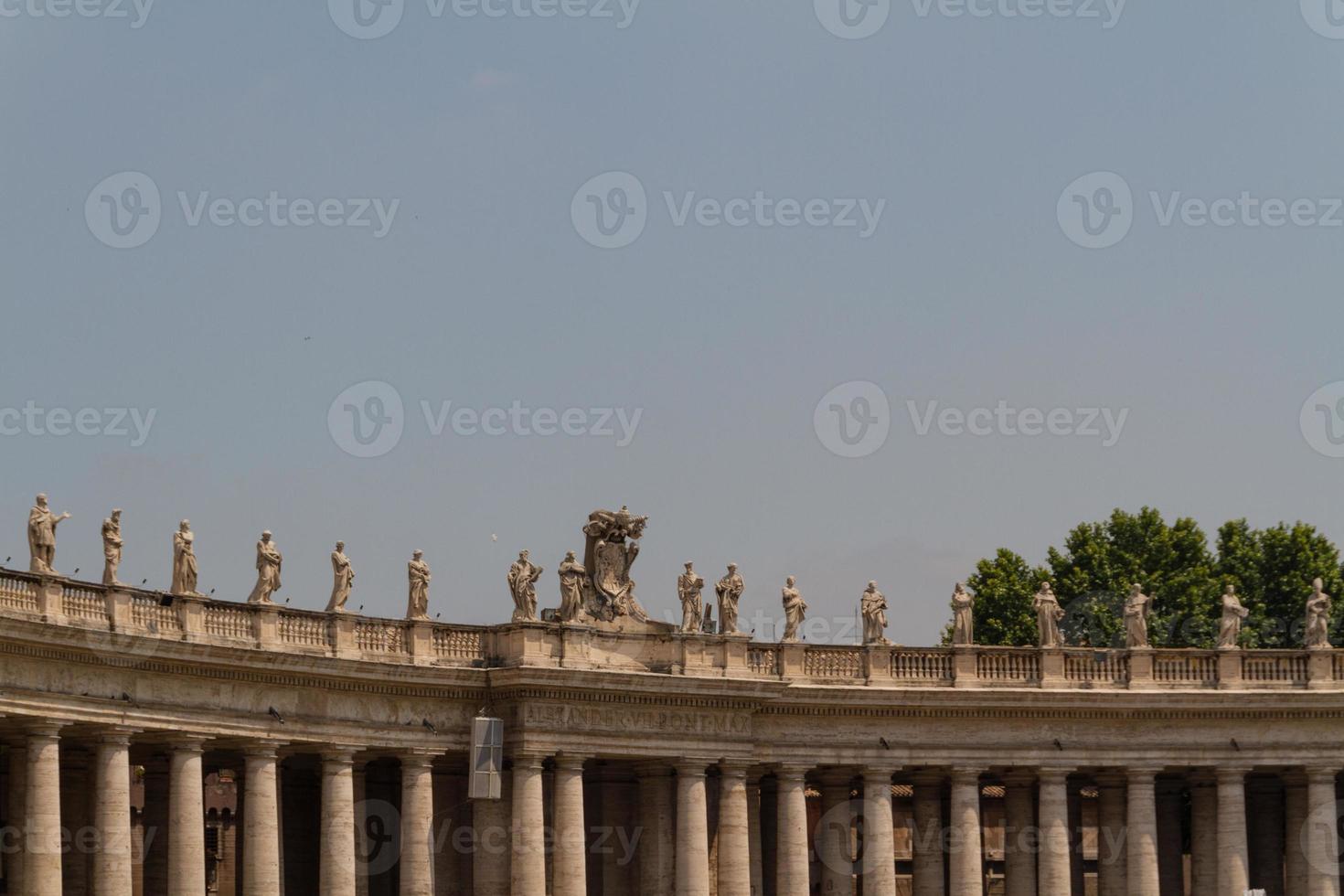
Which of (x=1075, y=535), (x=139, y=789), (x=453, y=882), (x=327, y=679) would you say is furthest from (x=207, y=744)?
(x=1075, y=535)

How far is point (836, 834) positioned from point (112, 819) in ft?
101

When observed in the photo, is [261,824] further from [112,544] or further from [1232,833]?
[1232,833]

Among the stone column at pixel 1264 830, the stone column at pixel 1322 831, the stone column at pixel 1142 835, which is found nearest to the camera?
the stone column at pixel 1142 835

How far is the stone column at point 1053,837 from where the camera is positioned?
104438mm

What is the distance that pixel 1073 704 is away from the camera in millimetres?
104438

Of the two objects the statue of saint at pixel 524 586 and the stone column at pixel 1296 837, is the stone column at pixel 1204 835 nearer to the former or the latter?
the stone column at pixel 1296 837

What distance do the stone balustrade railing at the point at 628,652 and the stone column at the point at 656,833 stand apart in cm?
388

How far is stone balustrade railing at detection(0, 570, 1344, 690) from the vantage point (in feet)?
281

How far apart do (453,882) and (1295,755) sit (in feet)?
100

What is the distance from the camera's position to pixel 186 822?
87688 mm

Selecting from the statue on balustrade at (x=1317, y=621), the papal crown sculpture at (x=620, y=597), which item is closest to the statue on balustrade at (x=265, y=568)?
the papal crown sculpture at (x=620, y=597)

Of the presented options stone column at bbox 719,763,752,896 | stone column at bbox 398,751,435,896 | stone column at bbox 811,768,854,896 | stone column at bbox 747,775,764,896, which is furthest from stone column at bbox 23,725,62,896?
stone column at bbox 811,768,854,896

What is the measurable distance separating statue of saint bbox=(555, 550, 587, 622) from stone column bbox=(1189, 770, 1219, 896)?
80.0 feet

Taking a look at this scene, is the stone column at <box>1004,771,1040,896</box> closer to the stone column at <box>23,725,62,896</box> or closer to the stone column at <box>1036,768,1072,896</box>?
the stone column at <box>1036,768,1072,896</box>
